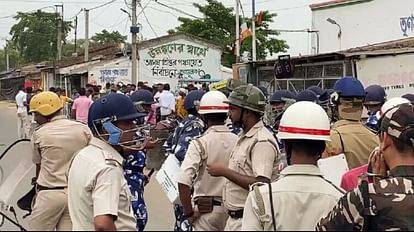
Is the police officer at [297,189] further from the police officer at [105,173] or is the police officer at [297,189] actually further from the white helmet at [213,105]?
the white helmet at [213,105]

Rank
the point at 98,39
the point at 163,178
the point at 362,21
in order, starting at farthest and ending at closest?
the point at 98,39
the point at 362,21
the point at 163,178

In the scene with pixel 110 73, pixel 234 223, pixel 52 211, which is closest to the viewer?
pixel 234 223

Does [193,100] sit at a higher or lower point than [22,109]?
higher

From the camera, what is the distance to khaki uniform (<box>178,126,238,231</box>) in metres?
5.27

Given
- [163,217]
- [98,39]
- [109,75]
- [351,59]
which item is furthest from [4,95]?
[163,217]

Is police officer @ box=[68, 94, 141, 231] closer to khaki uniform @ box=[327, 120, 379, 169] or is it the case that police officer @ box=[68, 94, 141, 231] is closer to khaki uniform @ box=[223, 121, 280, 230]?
khaki uniform @ box=[223, 121, 280, 230]

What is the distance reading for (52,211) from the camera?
18.4 feet

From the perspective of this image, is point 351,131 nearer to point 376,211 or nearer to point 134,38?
point 376,211

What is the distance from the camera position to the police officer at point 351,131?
4.99m

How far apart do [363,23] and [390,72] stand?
13347 mm

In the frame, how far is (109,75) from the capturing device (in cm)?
4000

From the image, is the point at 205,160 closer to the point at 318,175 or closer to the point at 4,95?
the point at 318,175

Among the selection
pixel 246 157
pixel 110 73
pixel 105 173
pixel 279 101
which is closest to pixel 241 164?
pixel 246 157

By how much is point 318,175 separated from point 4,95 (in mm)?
75213
